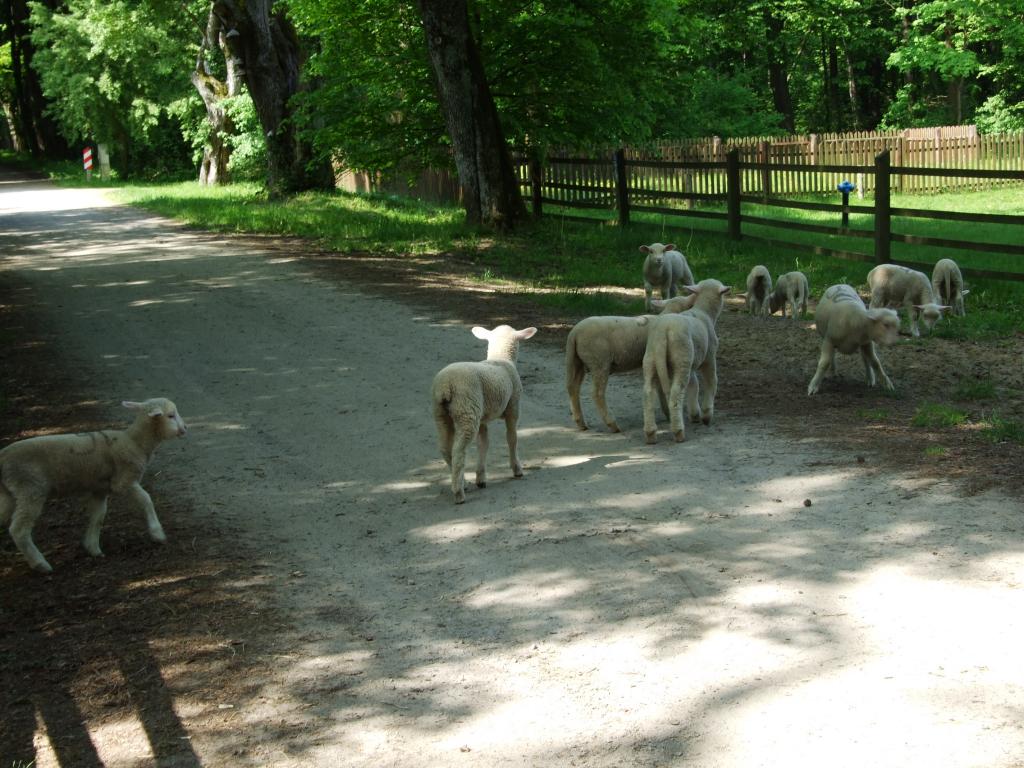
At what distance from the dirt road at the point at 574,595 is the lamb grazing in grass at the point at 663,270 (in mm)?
3880

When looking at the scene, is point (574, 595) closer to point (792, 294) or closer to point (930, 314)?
point (930, 314)

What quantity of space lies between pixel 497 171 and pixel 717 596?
680 inches

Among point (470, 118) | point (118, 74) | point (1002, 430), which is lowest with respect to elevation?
point (1002, 430)

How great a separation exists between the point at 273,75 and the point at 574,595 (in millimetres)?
26672

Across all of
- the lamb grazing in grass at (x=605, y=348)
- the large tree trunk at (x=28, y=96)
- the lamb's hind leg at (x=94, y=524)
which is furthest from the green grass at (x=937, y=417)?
the large tree trunk at (x=28, y=96)

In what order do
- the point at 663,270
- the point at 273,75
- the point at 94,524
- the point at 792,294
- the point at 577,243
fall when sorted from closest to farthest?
the point at 94,524
the point at 792,294
the point at 663,270
the point at 577,243
the point at 273,75

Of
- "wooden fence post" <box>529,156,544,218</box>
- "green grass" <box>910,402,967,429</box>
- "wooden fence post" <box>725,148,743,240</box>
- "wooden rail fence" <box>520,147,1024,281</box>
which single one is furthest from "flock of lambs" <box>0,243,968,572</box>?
"wooden fence post" <box>529,156,544,218</box>

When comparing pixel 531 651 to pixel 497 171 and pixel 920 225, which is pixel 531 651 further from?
pixel 920 225

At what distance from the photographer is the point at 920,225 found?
2412 cm

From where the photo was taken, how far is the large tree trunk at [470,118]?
21016 millimetres

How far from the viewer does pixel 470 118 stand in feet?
71.7

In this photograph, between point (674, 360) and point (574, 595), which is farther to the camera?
point (674, 360)

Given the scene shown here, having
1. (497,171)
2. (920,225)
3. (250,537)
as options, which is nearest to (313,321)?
(250,537)

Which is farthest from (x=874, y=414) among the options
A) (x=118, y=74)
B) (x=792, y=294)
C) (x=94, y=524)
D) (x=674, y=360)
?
(x=118, y=74)
